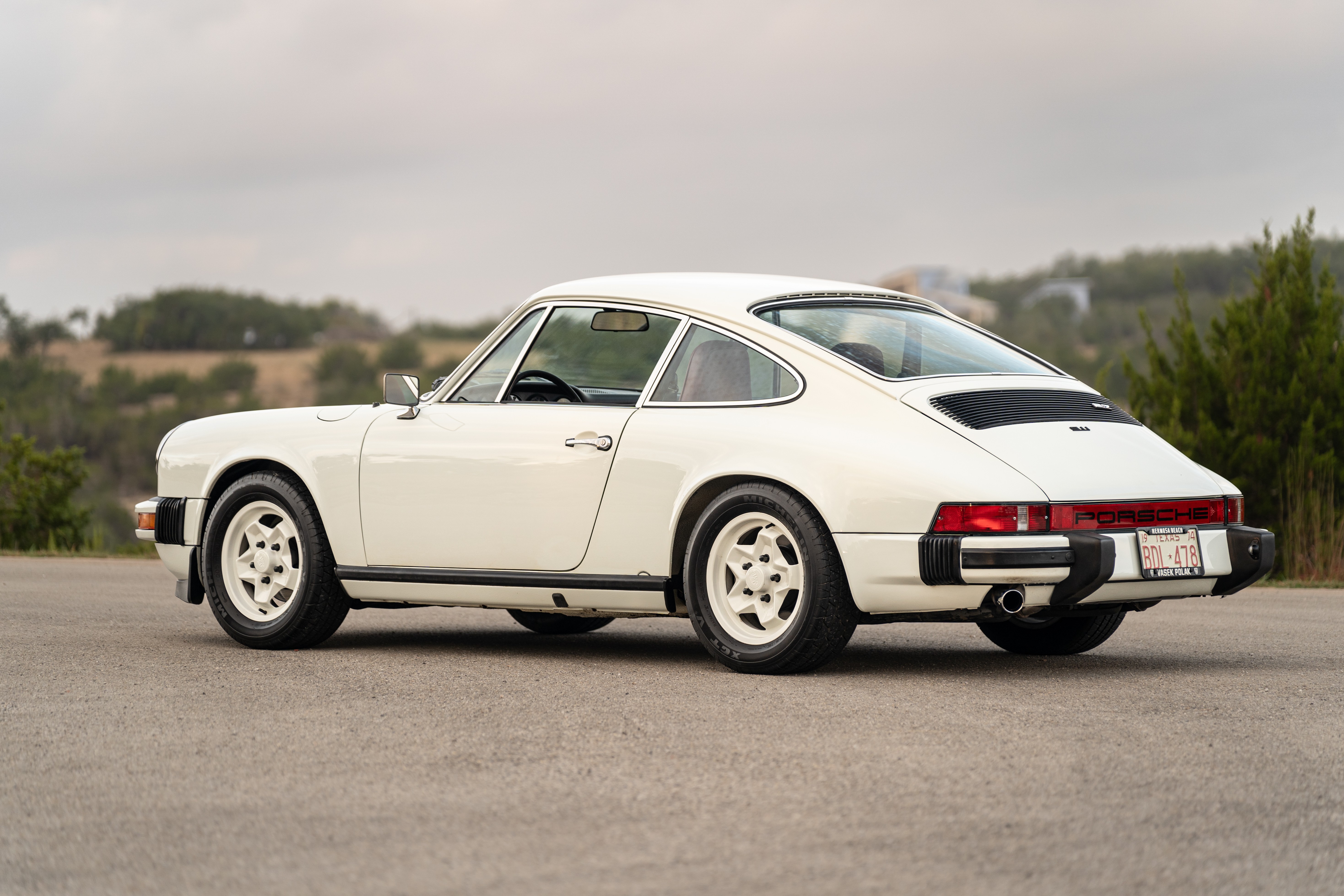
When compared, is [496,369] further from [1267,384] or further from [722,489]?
[1267,384]

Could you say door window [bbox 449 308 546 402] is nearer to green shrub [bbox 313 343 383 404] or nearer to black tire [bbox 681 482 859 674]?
black tire [bbox 681 482 859 674]

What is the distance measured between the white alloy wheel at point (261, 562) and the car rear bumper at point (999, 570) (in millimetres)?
2891

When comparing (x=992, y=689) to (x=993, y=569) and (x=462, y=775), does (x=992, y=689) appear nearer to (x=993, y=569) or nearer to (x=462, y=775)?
(x=993, y=569)

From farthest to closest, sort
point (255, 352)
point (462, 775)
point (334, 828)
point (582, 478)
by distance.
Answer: point (255, 352) < point (582, 478) < point (462, 775) < point (334, 828)

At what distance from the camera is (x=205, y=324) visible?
79125mm

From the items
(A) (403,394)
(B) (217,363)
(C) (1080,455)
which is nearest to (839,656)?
(C) (1080,455)

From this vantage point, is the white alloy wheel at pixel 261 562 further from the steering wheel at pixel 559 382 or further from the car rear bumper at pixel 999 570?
the car rear bumper at pixel 999 570

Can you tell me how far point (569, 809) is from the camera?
14.2 feet

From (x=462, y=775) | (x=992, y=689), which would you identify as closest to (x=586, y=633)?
(x=992, y=689)

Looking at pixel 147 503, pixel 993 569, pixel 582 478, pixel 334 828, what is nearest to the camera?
pixel 334 828

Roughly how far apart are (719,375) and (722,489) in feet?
1.77

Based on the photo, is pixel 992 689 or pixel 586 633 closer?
pixel 992 689

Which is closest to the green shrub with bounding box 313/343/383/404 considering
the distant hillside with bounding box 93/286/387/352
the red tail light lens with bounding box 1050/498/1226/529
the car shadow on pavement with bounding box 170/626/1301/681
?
the distant hillside with bounding box 93/286/387/352

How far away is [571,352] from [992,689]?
266cm
